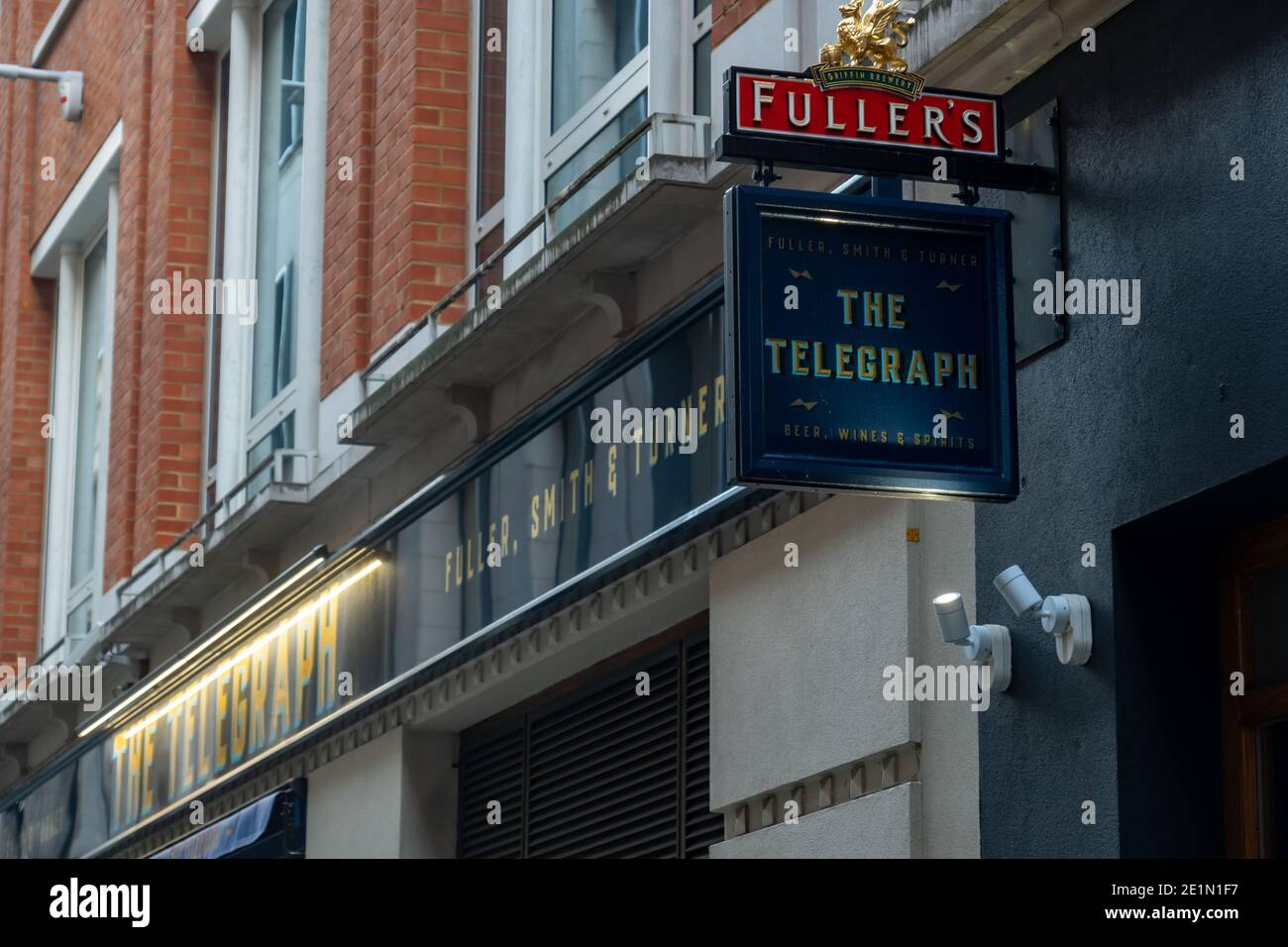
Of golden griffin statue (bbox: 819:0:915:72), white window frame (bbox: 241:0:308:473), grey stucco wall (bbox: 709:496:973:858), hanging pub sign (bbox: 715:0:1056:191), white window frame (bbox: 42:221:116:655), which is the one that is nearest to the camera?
hanging pub sign (bbox: 715:0:1056:191)

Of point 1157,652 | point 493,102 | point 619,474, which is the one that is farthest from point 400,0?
point 1157,652

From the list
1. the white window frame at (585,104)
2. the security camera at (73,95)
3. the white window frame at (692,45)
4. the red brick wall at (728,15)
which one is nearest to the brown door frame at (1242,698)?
the red brick wall at (728,15)

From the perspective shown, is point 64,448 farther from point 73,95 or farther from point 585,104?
point 585,104

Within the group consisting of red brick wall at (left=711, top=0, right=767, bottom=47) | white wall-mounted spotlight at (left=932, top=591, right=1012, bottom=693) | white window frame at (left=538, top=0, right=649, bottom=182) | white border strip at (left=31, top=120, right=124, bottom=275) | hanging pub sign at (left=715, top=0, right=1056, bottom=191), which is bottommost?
white wall-mounted spotlight at (left=932, top=591, right=1012, bottom=693)

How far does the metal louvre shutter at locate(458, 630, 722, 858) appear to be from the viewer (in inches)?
436

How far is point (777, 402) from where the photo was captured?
779cm

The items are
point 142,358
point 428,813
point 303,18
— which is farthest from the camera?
point 142,358

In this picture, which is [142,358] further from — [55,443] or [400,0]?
[400,0]

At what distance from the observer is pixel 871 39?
8.35 meters

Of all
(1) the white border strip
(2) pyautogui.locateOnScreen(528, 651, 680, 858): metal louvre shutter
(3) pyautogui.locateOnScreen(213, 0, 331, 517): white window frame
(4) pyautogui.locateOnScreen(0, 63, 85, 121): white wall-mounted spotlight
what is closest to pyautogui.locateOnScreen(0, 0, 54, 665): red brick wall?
(1) the white border strip

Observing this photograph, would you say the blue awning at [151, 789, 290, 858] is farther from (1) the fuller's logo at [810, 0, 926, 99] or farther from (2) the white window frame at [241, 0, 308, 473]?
(1) the fuller's logo at [810, 0, 926, 99]

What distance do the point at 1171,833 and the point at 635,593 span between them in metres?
3.63

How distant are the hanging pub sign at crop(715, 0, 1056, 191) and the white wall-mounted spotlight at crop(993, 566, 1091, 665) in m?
1.31

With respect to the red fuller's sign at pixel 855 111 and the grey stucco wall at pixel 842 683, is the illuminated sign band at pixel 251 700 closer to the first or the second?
the grey stucco wall at pixel 842 683
